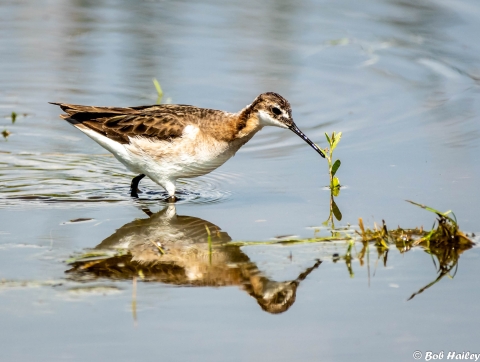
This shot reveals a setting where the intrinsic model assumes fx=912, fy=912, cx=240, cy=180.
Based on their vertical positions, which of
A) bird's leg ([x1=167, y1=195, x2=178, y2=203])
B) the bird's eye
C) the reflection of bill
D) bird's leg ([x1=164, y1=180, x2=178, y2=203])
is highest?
the bird's eye

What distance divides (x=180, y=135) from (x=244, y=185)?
3.21 ft

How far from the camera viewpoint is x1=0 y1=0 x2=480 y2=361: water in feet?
22.6

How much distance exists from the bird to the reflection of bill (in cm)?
124

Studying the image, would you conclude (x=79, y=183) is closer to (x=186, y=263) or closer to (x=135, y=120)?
(x=135, y=120)

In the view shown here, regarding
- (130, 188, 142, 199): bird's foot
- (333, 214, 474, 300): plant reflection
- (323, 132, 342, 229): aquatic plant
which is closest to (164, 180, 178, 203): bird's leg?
(130, 188, 142, 199): bird's foot

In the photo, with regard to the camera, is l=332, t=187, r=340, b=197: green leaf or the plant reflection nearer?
the plant reflection

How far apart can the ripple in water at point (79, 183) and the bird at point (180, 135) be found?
254 mm

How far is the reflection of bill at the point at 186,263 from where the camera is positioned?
7.68 metres

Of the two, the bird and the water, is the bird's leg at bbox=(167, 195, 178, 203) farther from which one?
the water

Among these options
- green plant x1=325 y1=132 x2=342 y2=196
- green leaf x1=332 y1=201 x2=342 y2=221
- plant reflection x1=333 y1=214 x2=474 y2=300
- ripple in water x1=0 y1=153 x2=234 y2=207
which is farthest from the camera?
ripple in water x1=0 y1=153 x2=234 y2=207

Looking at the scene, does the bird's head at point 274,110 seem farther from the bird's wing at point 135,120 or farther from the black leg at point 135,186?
the black leg at point 135,186

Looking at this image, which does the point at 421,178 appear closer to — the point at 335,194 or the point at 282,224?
the point at 335,194

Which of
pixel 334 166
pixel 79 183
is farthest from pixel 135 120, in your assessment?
pixel 334 166

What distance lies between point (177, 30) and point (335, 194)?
7800 millimetres
